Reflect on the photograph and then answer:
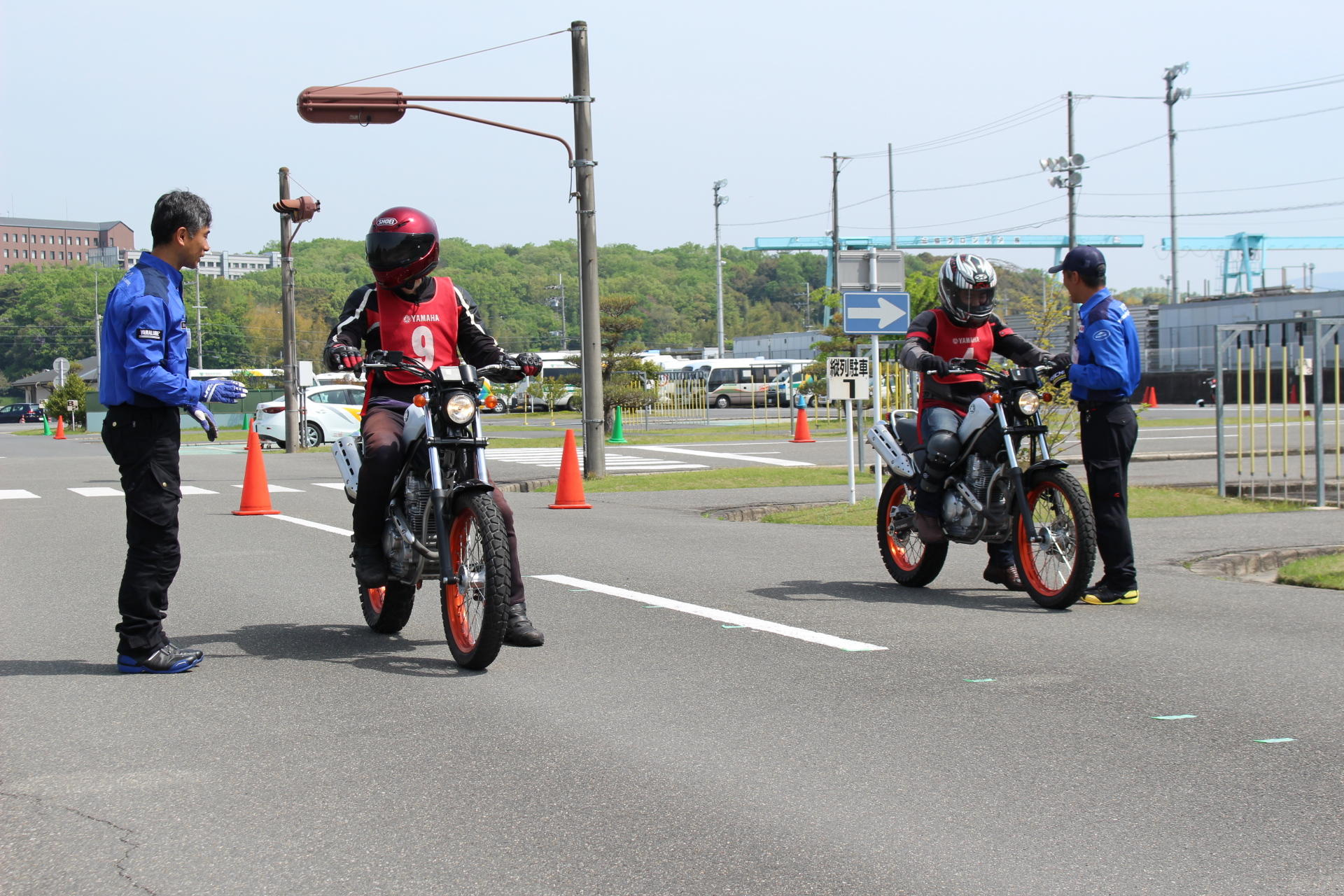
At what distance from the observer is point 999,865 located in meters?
3.51

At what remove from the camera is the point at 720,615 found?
7.48m

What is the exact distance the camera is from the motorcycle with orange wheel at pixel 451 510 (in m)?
5.80

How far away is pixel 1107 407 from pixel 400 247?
4.02 meters

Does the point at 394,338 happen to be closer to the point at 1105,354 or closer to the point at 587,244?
the point at 1105,354

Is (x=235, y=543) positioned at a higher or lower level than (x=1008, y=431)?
lower

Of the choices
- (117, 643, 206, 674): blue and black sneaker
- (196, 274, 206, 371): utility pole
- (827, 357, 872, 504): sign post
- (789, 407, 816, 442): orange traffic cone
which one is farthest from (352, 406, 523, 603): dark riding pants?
(196, 274, 206, 371): utility pole

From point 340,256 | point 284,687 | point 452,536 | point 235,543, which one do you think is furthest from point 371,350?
point 340,256


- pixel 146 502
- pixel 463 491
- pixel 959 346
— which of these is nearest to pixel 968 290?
pixel 959 346

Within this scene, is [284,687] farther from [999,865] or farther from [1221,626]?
[1221,626]

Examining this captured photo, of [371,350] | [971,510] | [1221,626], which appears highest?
[371,350]

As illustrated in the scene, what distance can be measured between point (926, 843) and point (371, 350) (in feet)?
13.1

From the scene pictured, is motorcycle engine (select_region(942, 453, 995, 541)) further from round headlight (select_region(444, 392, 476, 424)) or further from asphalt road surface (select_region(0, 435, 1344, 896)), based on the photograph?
round headlight (select_region(444, 392, 476, 424))

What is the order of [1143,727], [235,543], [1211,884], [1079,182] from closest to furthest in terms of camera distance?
[1211,884] → [1143,727] → [235,543] → [1079,182]

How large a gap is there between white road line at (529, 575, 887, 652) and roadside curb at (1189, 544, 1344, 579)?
4133 mm
